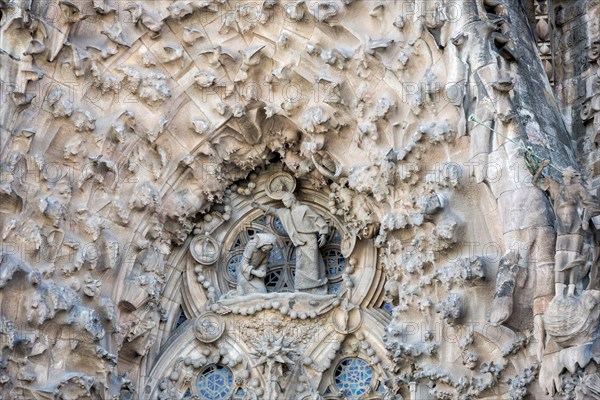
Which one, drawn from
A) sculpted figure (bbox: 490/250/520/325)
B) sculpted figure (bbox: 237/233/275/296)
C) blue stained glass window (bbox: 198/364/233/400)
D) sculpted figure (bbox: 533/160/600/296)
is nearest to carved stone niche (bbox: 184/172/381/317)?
sculpted figure (bbox: 237/233/275/296)

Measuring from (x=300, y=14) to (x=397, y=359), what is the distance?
2.90 m

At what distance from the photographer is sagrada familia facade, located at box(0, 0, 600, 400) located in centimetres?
1241

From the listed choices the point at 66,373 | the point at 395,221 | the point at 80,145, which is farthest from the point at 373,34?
the point at 66,373

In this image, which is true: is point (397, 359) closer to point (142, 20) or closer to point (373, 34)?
point (373, 34)

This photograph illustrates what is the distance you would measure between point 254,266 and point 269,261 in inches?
8.6

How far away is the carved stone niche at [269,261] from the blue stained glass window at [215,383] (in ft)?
1.61

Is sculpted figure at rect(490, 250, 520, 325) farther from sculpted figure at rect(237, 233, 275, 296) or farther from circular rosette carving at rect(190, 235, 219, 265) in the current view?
circular rosette carving at rect(190, 235, 219, 265)

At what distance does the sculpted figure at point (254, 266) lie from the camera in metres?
14.3

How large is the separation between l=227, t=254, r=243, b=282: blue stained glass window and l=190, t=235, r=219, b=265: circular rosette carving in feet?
0.49

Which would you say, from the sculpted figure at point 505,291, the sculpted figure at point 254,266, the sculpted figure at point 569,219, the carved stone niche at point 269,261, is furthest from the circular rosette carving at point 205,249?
the sculpted figure at point 569,219

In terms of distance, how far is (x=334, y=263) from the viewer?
14461 mm

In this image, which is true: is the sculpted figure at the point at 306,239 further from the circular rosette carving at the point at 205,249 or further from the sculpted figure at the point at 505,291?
the sculpted figure at the point at 505,291

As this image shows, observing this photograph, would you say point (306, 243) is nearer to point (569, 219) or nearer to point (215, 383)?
point (215, 383)

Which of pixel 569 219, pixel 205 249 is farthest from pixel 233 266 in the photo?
pixel 569 219
